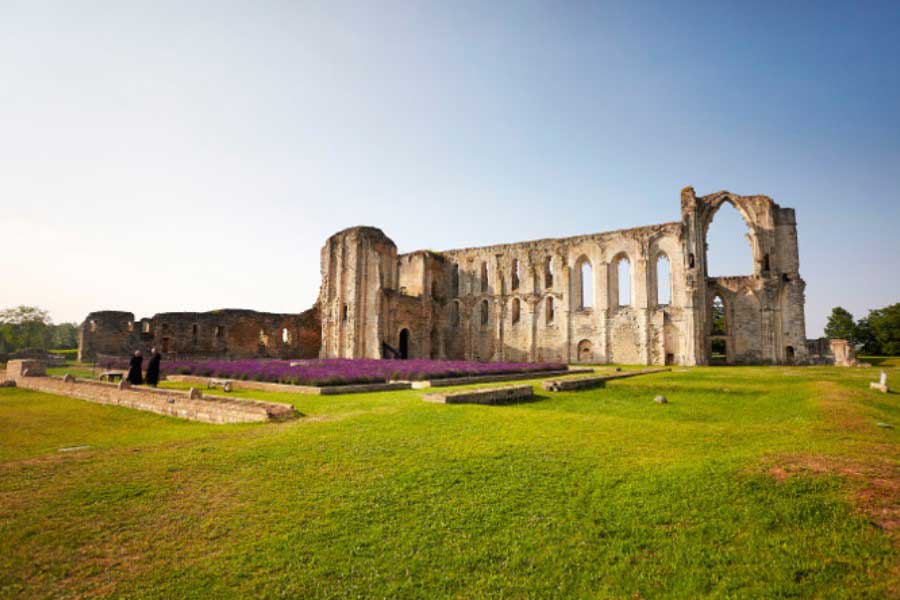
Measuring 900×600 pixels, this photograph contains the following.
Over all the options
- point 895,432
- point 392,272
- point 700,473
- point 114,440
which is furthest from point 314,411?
point 392,272

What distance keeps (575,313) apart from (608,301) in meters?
2.45

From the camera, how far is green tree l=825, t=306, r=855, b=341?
199 feet

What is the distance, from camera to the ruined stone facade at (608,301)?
31.2 metres

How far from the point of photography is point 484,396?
11.1 meters

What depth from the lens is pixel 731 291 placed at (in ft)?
110

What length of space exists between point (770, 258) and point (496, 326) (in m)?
19.2

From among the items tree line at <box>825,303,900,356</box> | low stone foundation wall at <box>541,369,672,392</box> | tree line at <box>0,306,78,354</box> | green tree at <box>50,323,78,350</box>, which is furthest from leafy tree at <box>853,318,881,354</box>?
green tree at <box>50,323,78,350</box>

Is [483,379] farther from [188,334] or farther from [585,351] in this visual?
[188,334]

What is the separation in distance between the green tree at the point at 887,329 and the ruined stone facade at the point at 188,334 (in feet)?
195

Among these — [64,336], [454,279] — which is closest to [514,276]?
[454,279]

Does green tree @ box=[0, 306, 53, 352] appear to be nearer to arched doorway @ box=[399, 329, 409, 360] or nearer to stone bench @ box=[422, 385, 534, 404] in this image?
arched doorway @ box=[399, 329, 409, 360]

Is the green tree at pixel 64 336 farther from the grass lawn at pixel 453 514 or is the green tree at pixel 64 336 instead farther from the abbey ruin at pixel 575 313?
the grass lawn at pixel 453 514

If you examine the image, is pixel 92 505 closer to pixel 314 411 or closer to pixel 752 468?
pixel 314 411

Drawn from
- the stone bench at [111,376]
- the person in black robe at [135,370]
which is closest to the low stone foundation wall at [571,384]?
the person in black robe at [135,370]
